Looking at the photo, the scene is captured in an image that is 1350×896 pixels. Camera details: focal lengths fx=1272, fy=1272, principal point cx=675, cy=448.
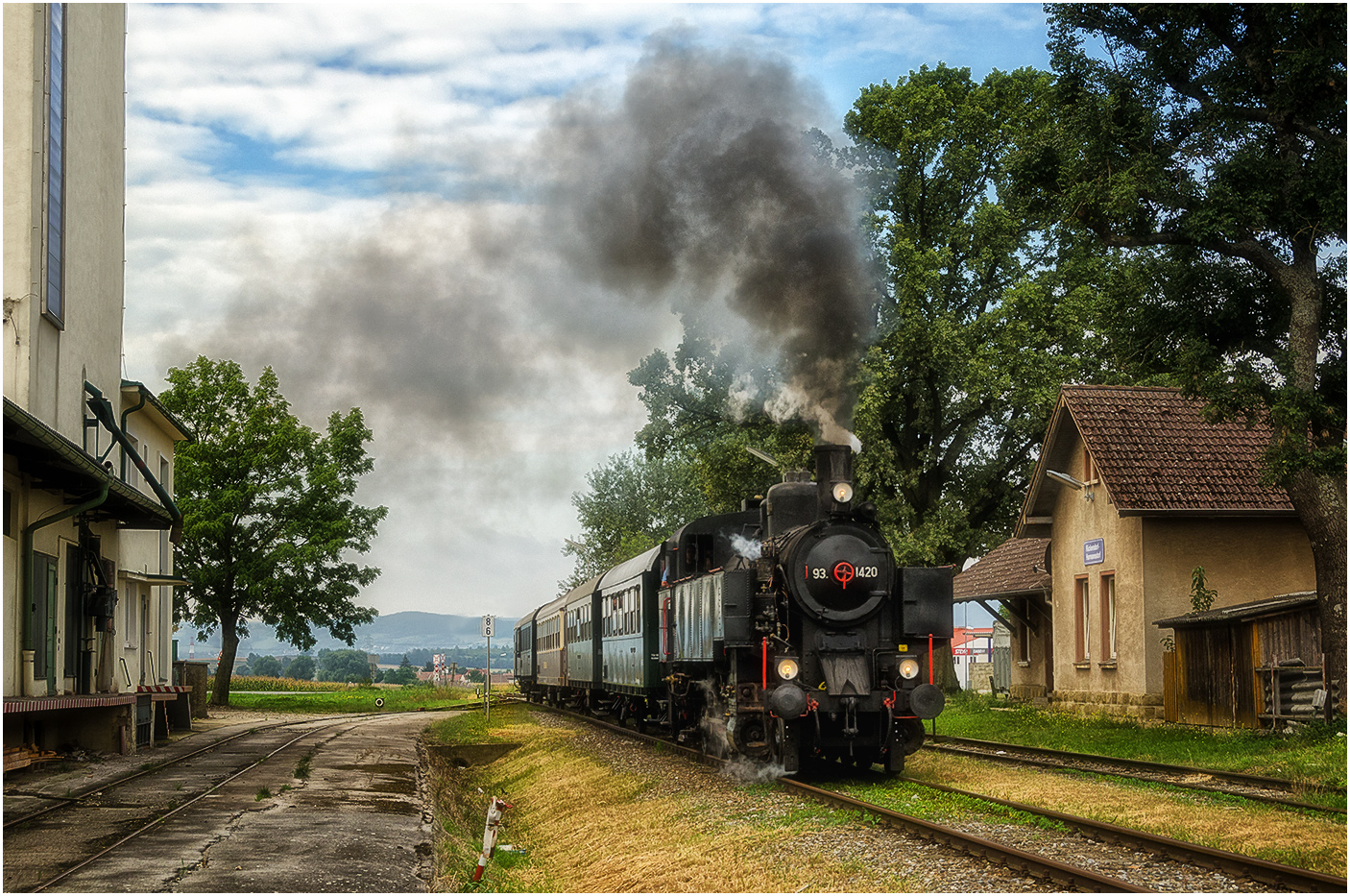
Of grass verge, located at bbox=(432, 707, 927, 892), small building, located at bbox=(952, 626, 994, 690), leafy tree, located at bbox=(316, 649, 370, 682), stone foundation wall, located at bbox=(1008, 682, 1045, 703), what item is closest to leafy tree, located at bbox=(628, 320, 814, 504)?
stone foundation wall, located at bbox=(1008, 682, 1045, 703)

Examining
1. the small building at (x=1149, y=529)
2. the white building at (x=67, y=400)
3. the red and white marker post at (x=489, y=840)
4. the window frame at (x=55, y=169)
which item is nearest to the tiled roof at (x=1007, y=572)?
the small building at (x=1149, y=529)

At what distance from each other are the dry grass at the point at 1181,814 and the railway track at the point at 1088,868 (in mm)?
552

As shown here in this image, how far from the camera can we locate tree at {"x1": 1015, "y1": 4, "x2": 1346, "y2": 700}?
15.5 metres

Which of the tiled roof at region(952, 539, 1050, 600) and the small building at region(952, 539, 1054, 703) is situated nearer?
the small building at region(952, 539, 1054, 703)

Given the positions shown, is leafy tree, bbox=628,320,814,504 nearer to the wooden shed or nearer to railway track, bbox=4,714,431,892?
the wooden shed

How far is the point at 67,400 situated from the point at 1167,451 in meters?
17.6

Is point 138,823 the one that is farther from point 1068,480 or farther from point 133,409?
point 1068,480

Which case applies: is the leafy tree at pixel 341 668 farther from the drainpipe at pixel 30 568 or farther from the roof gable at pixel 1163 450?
the drainpipe at pixel 30 568

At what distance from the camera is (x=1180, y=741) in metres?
17.3

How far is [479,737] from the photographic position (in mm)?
24172

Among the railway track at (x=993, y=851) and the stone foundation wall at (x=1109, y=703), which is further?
the stone foundation wall at (x=1109, y=703)

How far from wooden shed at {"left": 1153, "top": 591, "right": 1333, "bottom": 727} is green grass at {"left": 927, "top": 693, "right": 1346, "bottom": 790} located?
475mm

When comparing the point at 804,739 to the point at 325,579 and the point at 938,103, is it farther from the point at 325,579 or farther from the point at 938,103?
the point at 325,579

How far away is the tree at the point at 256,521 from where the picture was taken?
1556 inches
